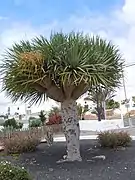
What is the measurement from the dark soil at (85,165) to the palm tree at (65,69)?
99 cm

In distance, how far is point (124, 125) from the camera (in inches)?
1485

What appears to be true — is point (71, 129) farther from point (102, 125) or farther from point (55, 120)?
point (102, 125)

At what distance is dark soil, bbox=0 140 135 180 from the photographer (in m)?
8.76

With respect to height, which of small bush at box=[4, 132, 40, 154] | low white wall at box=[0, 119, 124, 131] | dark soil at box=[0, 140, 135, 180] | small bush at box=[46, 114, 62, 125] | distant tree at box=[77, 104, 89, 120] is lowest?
dark soil at box=[0, 140, 135, 180]

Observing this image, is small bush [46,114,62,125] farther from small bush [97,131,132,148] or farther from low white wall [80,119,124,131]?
small bush [97,131,132,148]

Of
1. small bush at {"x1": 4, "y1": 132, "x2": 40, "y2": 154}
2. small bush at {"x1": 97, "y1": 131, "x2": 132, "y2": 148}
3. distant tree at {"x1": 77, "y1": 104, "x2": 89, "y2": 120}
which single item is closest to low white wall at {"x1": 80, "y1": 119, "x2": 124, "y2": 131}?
distant tree at {"x1": 77, "y1": 104, "x2": 89, "y2": 120}

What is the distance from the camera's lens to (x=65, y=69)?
10.7m

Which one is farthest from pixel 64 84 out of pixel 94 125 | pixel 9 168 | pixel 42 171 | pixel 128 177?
pixel 94 125

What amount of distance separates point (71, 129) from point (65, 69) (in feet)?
7.12

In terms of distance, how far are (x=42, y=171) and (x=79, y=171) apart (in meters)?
1.06

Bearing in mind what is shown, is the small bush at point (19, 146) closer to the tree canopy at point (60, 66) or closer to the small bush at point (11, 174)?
the tree canopy at point (60, 66)

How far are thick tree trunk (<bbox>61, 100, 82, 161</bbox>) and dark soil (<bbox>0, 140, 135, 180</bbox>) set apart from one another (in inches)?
16.8

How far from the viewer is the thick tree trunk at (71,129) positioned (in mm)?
11672

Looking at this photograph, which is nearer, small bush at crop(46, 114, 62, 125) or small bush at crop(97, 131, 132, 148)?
small bush at crop(97, 131, 132, 148)
